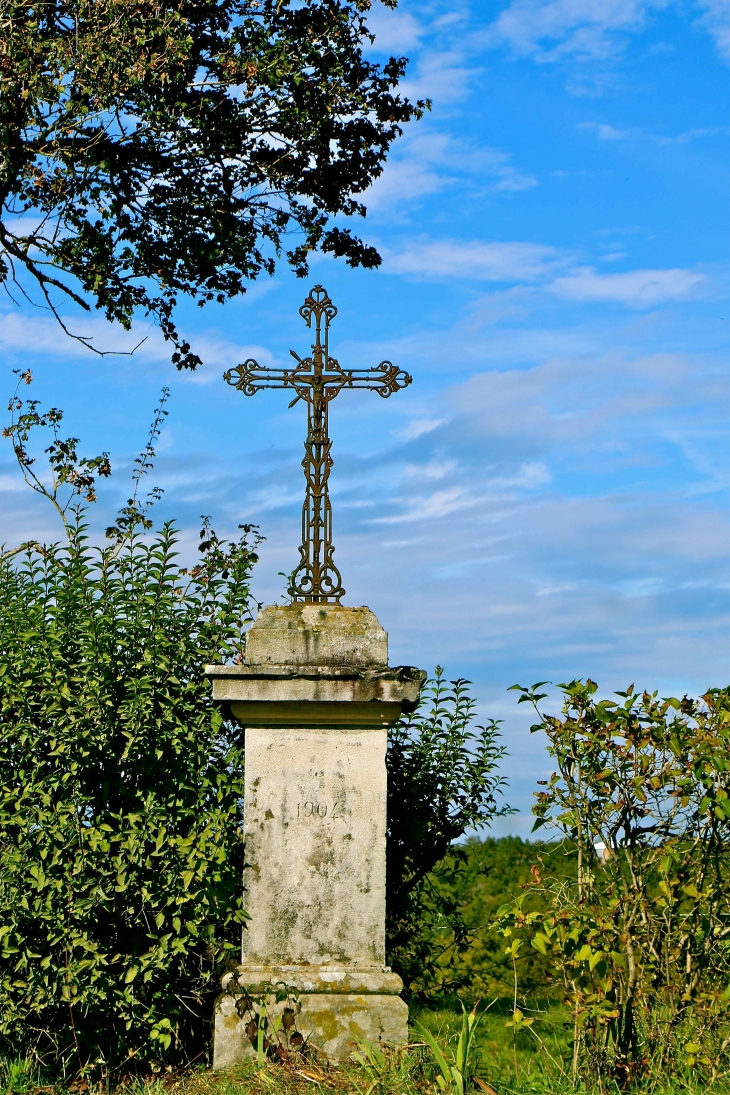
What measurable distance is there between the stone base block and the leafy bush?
2.54ft

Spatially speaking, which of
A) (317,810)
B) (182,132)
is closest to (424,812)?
(317,810)

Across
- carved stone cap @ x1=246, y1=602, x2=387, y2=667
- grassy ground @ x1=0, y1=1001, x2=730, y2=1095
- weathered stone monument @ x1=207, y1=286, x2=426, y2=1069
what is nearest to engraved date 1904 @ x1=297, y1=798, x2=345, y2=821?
weathered stone monument @ x1=207, y1=286, x2=426, y2=1069

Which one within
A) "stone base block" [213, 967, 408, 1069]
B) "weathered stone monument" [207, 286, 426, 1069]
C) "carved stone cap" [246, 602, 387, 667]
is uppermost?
"carved stone cap" [246, 602, 387, 667]

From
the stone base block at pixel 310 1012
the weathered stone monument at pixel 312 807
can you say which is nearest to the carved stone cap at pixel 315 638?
the weathered stone monument at pixel 312 807

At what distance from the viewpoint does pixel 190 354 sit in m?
10.1

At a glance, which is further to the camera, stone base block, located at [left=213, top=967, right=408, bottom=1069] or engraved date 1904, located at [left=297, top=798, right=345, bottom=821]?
engraved date 1904, located at [left=297, top=798, right=345, bottom=821]

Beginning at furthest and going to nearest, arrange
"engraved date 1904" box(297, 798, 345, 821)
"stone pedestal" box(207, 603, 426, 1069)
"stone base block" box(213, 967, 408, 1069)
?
"engraved date 1904" box(297, 798, 345, 821)
"stone pedestal" box(207, 603, 426, 1069)
"stone base block" box(213, 967, 408, 1069)

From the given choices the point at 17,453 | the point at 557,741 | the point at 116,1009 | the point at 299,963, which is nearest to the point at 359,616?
the point at 557,741

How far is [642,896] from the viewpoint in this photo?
4.96 meters

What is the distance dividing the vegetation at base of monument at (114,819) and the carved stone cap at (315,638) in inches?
16.3

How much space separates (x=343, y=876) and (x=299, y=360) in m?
2.74

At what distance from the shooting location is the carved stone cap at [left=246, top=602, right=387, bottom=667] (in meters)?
5.55

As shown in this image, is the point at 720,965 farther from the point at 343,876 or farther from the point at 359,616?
the point at 359,616

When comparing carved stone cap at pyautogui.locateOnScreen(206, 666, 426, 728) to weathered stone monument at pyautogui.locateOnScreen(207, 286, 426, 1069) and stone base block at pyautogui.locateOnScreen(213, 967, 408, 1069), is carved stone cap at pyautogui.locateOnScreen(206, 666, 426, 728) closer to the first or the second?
weathered stone monument at pyautogui.locateOnScreen(207, 286, 426, 1069)
